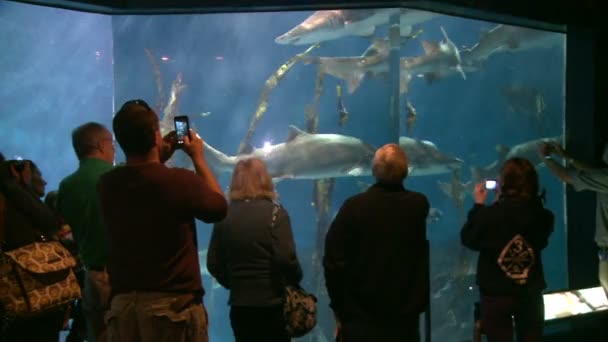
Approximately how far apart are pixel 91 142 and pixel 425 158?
15.6 ft

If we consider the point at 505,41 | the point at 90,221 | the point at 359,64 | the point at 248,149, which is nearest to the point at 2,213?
the point at 90,221

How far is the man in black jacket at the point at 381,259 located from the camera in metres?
2.88

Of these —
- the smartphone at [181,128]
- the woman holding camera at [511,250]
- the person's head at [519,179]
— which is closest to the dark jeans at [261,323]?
the smartphone at [181,128]

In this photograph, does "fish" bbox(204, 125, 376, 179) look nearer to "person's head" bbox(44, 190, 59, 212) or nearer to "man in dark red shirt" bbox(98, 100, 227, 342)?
"person's head" bbox(44, 190, 59, 212)

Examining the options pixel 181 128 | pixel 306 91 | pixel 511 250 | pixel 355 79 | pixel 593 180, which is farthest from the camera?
pixel 306 91

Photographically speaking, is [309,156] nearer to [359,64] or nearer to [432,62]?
[359,64]

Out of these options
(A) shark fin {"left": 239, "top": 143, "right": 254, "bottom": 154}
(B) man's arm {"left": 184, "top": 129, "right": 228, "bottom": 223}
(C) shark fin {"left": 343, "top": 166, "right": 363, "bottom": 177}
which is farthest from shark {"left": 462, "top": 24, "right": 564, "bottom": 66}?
(B) man's arm {"left": 184, "top": 129, "right": 228, "bottom": 223}

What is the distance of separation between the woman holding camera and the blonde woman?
1.38m

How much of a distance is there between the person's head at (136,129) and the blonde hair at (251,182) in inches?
33.7

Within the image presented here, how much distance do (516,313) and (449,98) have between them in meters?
17.4

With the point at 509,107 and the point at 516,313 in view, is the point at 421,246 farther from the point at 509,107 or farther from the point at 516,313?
the point at 509,107

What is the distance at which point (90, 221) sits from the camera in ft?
9.07

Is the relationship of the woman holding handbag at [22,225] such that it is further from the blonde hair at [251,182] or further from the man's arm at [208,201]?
the man's arm at [208,201]

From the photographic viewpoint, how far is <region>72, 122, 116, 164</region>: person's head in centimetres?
291
